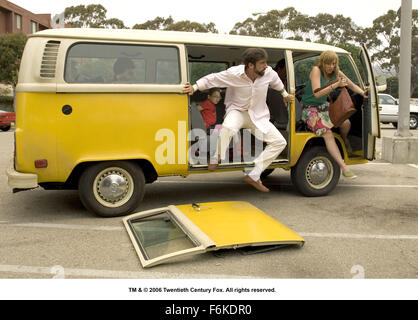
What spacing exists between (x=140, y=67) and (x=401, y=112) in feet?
23.4

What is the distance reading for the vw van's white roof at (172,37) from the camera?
5.23m

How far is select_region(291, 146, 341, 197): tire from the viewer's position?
21.8 ft

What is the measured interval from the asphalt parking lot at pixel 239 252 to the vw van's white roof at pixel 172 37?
7.23 feet

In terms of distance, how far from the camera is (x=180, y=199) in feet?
21.9

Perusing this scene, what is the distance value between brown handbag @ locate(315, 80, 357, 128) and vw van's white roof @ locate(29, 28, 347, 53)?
0.78m

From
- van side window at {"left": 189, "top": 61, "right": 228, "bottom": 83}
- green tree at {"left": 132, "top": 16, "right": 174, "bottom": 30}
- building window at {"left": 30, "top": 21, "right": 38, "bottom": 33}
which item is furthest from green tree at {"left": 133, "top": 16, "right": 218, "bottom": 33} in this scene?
van side window at {"left": 189, "top": 61, "right": 228, "bottom": 83}

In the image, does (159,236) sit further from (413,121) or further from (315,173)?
(413,121)

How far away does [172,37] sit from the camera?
18.6 feet

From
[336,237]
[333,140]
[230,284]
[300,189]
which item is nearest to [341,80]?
[333,140]

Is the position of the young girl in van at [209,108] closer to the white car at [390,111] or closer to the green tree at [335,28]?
the white car at [390,111]

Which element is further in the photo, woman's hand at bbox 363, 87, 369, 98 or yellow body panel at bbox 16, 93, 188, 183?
woman's hand at bbox 363, 87, 369, 98

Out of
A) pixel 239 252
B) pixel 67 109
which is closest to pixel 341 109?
pixel 239 252

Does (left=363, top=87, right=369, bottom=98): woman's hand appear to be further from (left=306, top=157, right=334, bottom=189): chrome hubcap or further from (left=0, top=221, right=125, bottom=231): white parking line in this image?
(left=0, top=221, right=125, bottom=231): white parking line

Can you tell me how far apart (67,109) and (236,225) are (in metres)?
2.34
